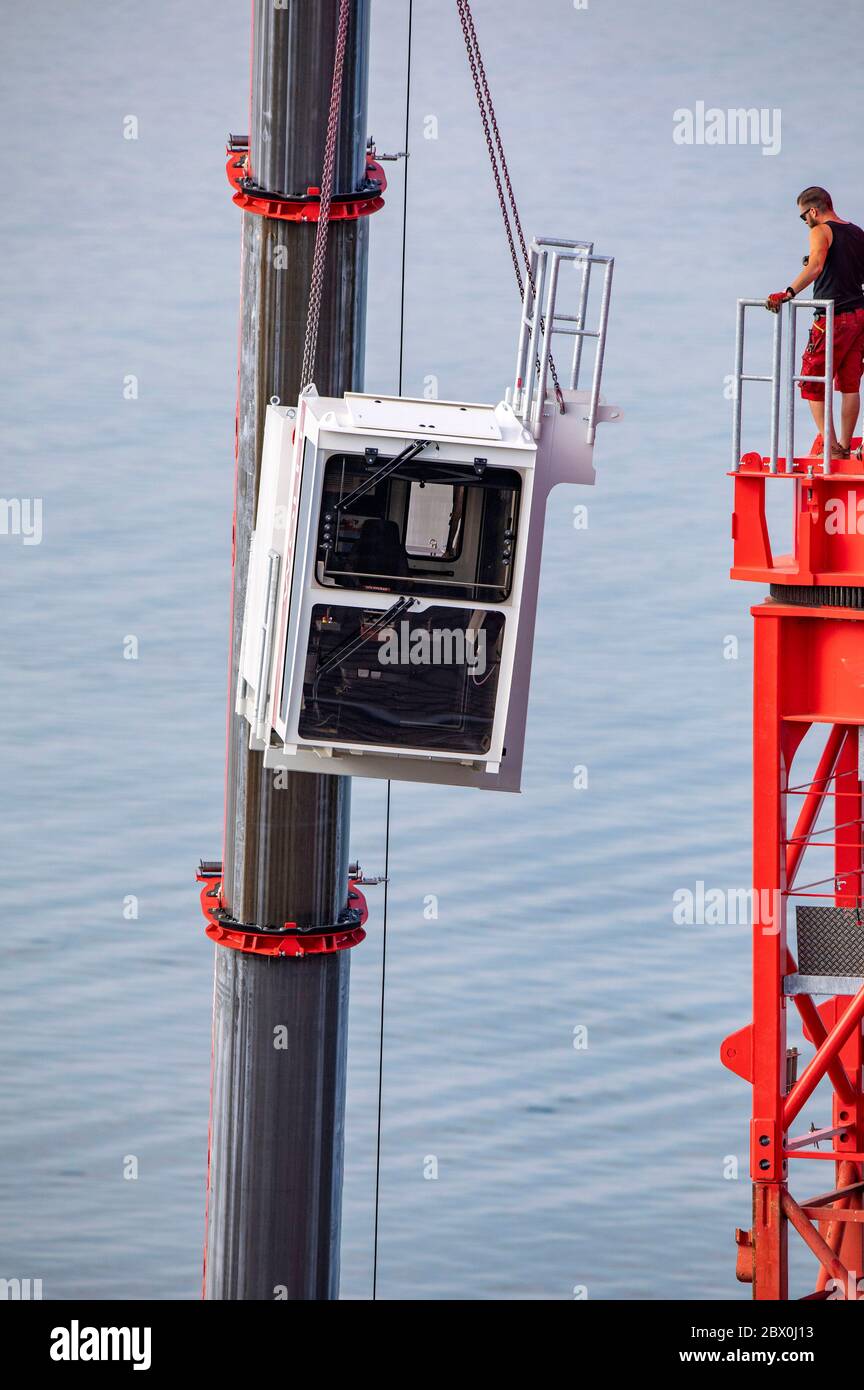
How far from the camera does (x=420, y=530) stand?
1273 centimetres

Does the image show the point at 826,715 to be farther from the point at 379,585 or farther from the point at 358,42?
the point at 358,42

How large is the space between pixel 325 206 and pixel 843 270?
342 centimetres

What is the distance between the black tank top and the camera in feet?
49.0

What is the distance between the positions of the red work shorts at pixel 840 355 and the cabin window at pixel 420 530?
3.32 metres

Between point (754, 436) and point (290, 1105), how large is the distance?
27367 millimetres

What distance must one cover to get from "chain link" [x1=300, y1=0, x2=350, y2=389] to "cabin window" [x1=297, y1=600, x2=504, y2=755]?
1.68 meters

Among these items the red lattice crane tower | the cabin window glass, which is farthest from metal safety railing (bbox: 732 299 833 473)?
the cabin window glass

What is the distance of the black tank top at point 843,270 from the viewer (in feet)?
49.0

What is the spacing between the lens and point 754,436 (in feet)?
136
